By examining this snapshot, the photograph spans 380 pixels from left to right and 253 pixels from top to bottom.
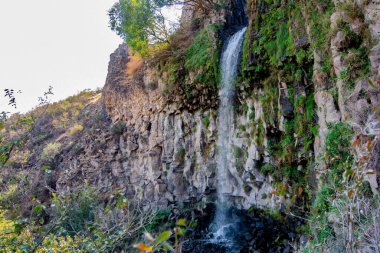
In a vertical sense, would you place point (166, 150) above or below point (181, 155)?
above

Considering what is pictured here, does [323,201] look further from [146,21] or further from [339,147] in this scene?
[146,21]

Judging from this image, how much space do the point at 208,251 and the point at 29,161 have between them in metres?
17.9

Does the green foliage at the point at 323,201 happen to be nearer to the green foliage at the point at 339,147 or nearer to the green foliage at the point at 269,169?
the green foliage at the point at 339,147

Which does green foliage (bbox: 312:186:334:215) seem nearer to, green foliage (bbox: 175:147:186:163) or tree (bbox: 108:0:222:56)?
green foliage (bbox: 175:147:186:163)

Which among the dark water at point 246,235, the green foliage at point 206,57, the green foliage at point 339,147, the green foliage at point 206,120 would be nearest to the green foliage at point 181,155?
the green foliage at point 206,120

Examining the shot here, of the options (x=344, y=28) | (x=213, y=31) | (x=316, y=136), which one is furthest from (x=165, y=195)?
(x=344, y=28)

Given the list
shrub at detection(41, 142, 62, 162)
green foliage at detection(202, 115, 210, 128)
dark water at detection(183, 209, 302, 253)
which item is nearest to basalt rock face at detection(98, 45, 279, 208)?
green foliage at detection(202, 115, 210, 128)

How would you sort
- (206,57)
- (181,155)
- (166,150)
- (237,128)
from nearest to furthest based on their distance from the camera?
(237,128) < (206,57) < (181,155) < (166,150)

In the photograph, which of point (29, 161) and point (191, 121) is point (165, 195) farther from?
point (29, 161)

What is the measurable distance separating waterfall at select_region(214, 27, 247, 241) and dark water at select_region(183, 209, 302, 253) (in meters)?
0.35

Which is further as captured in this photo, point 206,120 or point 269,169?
point 206,120

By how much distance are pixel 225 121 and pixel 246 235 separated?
14.1 feet

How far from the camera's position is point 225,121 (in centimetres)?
1189

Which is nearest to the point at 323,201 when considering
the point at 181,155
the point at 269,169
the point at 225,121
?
the point at 269,169
